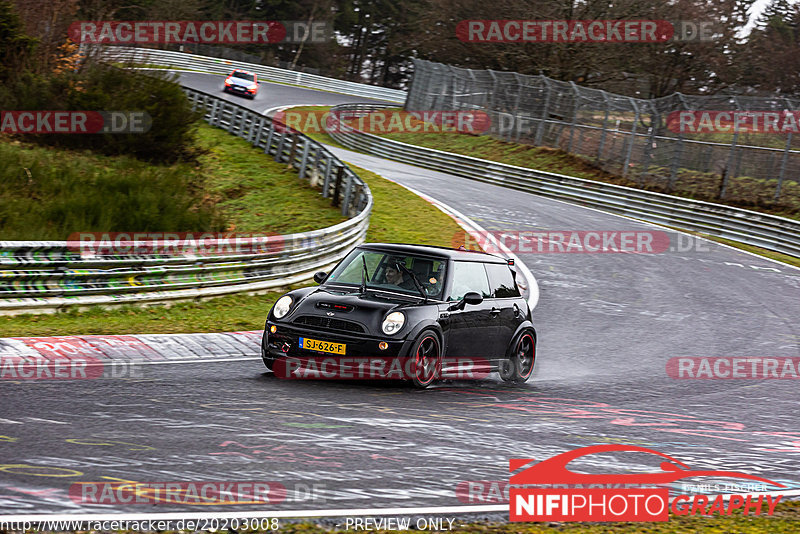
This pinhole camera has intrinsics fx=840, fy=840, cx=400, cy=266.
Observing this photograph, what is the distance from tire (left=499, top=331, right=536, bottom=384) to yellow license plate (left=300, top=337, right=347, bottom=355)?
104 inches

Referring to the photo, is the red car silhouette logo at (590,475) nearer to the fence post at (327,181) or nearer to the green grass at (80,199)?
the green grass at (80,199)

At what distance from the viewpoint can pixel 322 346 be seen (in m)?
8.63

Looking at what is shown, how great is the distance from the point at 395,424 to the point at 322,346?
182cm

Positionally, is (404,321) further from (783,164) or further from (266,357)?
(783,164)

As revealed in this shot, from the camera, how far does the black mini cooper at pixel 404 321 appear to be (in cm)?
859

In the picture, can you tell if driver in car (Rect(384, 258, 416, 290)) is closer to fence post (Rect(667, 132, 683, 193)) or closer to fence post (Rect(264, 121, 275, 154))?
fence post (Rect(264, 121, 275, 154))

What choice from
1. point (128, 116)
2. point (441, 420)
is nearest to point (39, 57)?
point (128, 116)

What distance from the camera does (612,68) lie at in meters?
44.6

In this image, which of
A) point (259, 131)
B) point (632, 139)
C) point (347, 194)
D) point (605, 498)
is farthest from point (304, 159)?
point (605, 498)

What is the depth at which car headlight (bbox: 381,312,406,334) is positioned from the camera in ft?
28.0

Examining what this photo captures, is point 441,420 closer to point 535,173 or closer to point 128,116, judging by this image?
point 128,116

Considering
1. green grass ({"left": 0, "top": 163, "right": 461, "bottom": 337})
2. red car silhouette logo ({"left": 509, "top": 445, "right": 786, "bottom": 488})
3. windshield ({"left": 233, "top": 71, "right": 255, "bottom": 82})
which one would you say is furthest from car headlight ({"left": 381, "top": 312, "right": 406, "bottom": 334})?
windshield ({"left": 233, "top": 71, "right": 255, "bottom": 82})

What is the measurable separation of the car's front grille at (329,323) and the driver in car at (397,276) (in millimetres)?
1053

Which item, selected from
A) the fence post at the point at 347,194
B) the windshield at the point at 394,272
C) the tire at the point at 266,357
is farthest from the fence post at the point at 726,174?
the tire at the point at 266,357
